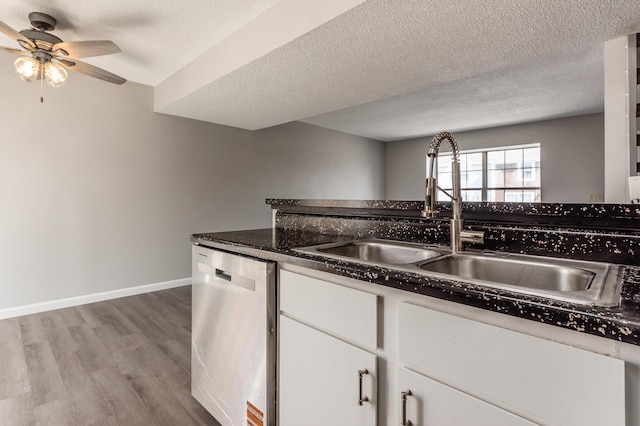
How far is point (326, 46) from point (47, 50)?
200cm

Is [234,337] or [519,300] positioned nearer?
[519,300]

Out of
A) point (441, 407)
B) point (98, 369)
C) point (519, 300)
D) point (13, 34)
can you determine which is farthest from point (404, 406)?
point (13, 34)

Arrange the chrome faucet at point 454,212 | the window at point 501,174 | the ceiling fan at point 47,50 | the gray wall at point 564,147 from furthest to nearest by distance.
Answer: the window at point 501,174
the gray wall at point 564,147
the ceiling fan at point 47,50
the chrome faucet at point 454,212

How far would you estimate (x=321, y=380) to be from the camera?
1.00 metres

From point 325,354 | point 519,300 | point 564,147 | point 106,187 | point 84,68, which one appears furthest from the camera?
point 564,147

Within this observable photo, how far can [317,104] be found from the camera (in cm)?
342

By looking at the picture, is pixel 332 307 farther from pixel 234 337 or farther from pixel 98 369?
pixel 98 369

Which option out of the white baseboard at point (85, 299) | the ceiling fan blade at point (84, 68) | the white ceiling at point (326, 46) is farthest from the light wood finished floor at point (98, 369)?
the white ceiling at point (326, 46)

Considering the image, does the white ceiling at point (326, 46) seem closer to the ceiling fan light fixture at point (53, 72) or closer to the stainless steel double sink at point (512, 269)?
the ceiling fan light fixture at point (53, 72)

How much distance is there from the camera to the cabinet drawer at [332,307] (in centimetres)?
86

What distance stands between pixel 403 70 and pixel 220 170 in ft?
9.01

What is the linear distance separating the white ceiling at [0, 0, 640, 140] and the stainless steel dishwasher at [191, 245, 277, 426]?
1504mm

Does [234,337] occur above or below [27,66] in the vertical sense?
below

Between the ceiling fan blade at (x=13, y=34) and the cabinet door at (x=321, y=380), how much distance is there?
2.50m
